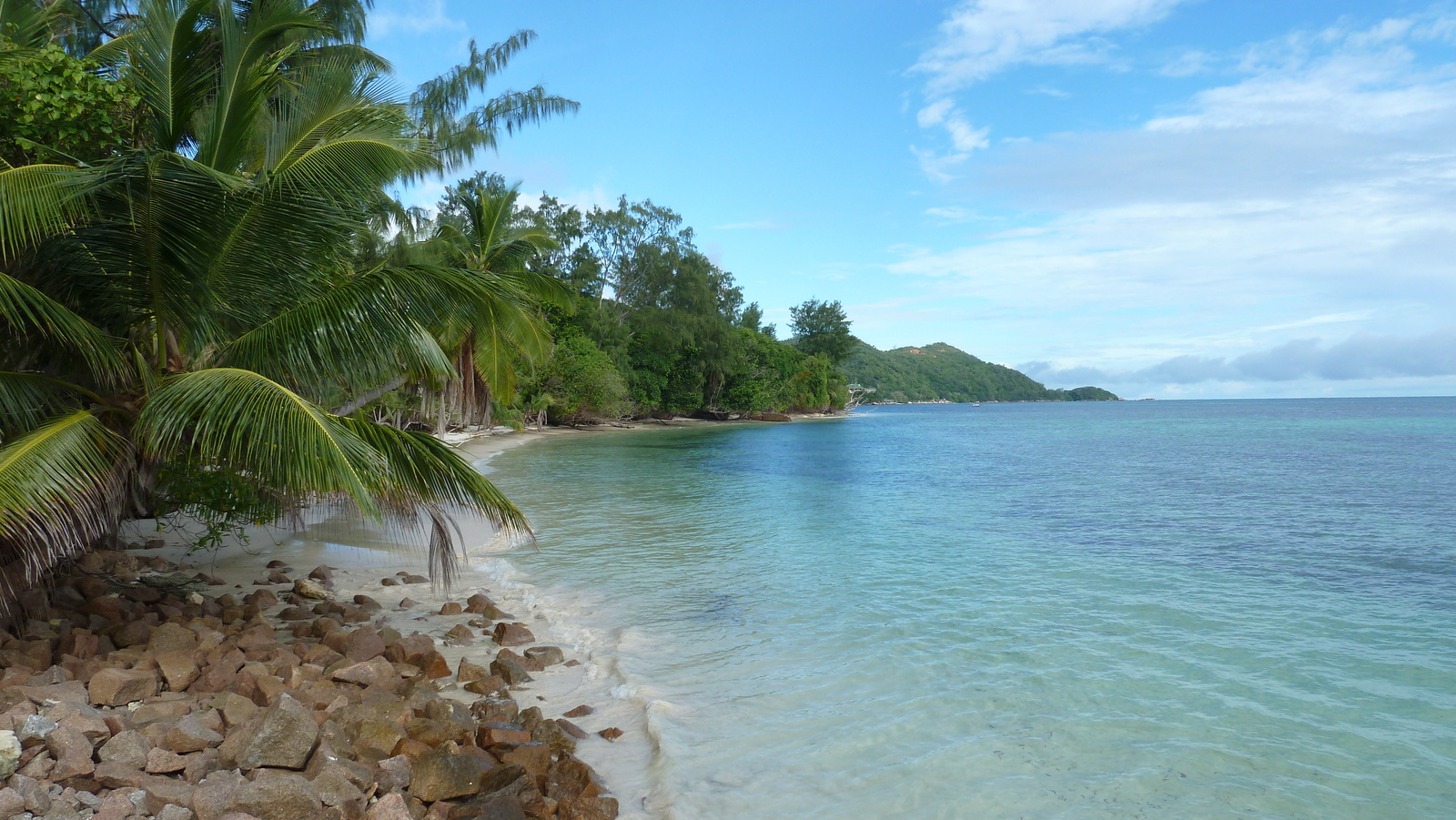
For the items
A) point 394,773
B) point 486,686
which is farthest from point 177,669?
point 486,686

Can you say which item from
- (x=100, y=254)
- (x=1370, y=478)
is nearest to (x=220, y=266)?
(x=100, y=254)

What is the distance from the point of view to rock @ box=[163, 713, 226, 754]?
154 inches

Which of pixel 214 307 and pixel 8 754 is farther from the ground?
pixel 214 307

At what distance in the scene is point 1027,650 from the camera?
7.49 m

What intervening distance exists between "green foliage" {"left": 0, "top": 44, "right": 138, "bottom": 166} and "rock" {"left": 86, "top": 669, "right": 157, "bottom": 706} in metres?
3.41

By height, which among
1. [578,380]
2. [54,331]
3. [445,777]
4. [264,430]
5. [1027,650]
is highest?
[578,380]

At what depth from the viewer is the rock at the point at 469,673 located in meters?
6.02

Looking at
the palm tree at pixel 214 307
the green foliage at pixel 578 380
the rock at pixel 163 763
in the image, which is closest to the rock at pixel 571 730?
the palm tree at pixel 214 307

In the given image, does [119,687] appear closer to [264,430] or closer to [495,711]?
[264,430]

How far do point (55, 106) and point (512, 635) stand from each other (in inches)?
218

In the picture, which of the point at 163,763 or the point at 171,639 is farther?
the point at 171,639

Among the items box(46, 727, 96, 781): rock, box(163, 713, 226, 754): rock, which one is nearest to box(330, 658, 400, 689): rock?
box(163, 713, 226, 754): rock

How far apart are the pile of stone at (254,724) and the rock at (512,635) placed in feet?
2.14

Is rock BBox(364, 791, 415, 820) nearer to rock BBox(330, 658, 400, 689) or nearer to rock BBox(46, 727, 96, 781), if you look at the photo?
rock BBox(46, 727, 96, 781)
